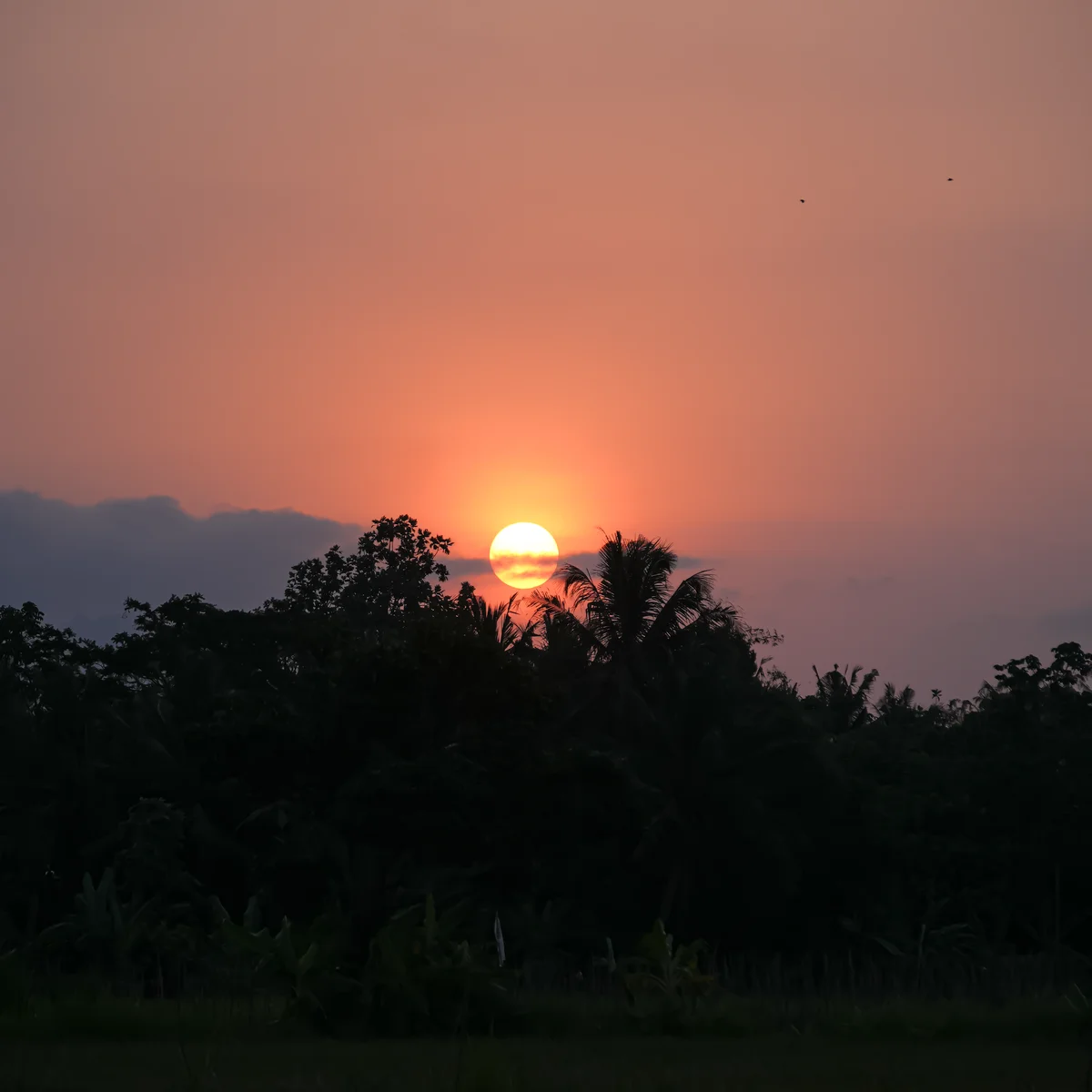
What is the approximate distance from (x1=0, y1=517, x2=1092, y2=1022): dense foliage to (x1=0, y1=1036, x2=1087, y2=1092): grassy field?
720 cm

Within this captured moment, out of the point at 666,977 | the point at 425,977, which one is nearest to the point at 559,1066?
the point at 425,977

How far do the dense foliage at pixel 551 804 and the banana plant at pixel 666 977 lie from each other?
5.61 meters

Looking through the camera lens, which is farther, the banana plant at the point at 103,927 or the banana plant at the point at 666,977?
the banana plant at the point at 103,927

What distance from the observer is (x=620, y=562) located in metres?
31.2

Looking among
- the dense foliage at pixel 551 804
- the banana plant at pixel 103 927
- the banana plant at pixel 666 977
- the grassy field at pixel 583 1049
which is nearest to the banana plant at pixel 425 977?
the grassy field at pixel 583 1049

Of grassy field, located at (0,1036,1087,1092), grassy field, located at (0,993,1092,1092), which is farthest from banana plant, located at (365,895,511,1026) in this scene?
grassy field, located at (0,1036,1087,1092)

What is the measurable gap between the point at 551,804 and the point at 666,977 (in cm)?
1087

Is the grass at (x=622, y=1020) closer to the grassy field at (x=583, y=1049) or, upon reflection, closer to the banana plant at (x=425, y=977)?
the grassy field at (x=583, y=1049)

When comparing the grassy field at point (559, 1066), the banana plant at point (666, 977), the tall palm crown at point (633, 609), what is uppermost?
the tall palm crown at point (633, 609)

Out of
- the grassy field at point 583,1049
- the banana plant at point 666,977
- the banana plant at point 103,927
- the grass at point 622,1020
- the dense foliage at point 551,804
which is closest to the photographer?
the grassy field at point 583,1049

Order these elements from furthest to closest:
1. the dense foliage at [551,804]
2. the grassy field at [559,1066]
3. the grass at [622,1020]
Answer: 1. the dense foliage at [551,804]
2. the grass at [622,1020]
3. the grassy field at [559,1066]

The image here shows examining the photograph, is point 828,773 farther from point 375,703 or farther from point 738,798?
point 375,703

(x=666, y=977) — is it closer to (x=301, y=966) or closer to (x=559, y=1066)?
(x=559, y=1066)

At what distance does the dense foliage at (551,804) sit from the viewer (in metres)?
24.3
